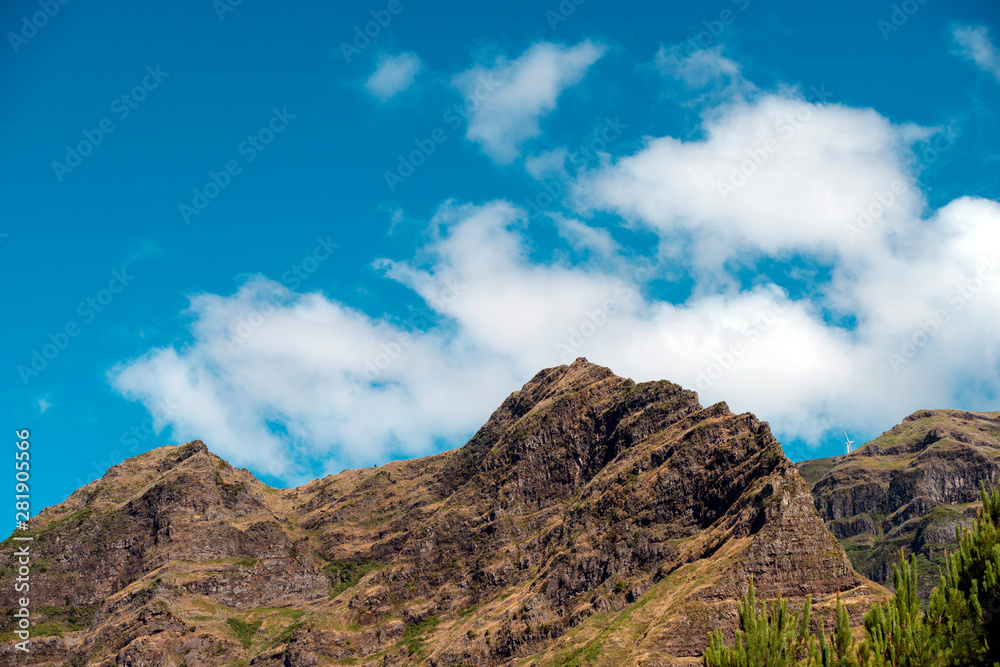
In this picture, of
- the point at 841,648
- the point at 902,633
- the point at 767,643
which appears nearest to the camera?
the point at 902,633

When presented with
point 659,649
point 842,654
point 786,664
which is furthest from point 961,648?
point 659,649

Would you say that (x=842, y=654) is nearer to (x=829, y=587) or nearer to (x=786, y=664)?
(x=786, y=664)

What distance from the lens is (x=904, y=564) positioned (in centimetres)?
5716

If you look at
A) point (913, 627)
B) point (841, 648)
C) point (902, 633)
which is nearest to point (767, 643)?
point (841, 648)

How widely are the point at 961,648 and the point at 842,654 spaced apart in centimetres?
727

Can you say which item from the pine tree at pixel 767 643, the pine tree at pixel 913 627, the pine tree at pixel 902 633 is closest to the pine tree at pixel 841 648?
the pine tree at pixel 913 627

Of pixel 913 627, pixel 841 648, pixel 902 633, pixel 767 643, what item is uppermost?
pixel 913 627

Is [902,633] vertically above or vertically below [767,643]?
below

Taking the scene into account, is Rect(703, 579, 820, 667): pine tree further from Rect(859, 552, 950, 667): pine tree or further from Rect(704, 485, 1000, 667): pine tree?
Rect(859, 552, 950, 667): pine tree

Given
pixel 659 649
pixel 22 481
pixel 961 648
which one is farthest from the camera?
pixel 659 649

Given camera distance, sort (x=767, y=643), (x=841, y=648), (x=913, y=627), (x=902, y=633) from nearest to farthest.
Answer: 1. (x=902, y=633)
2. (x=913, y=627)
3. (x=841, y=648)
4. (x=767, y=643)

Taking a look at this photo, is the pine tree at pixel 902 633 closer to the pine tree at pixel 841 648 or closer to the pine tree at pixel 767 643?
the pine tree at pixel 841 648

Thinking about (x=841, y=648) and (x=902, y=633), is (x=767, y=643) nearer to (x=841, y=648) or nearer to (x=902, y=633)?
(x=841, y=648)

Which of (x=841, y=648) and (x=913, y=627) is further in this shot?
(x=841, y=648)
